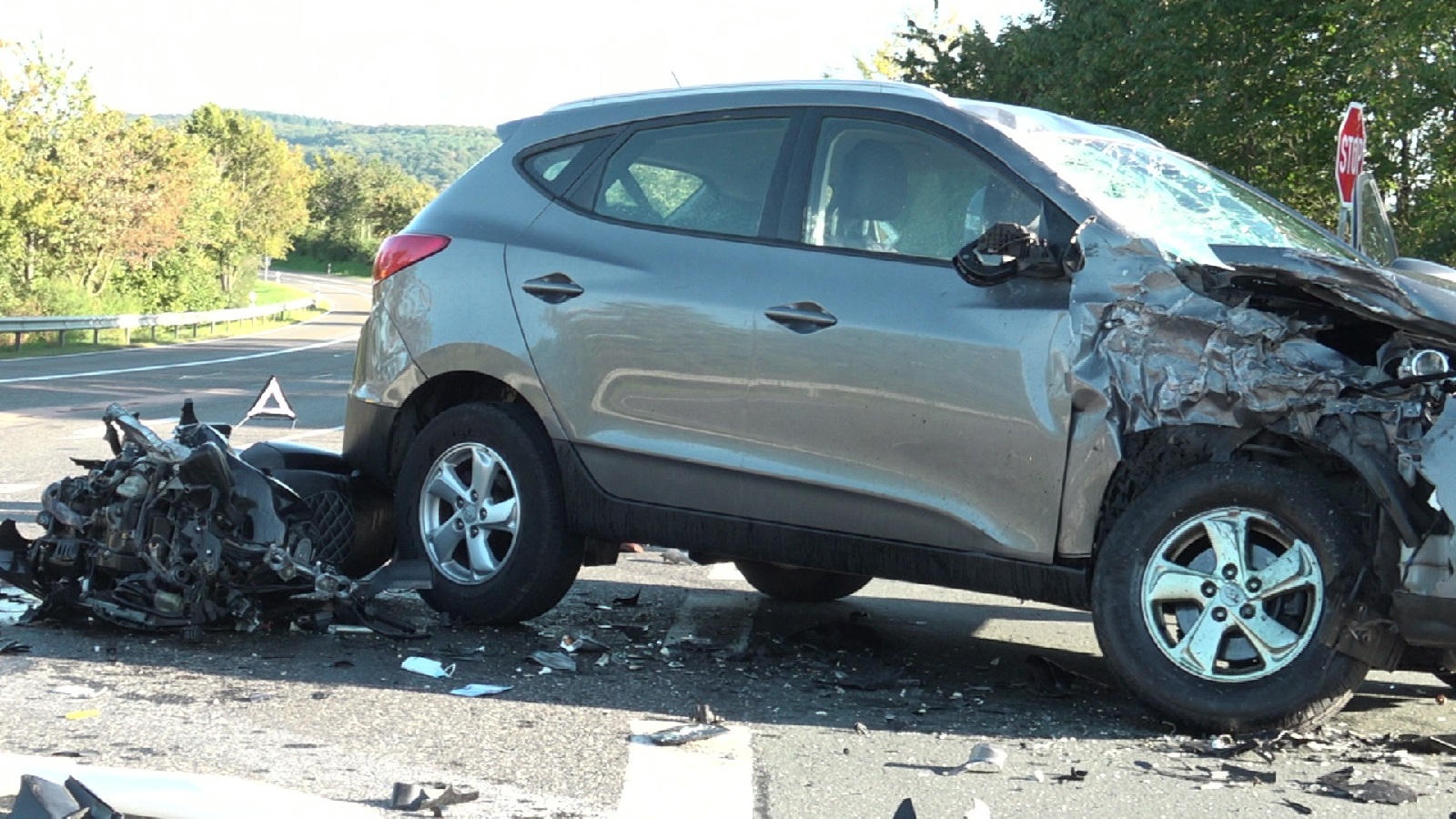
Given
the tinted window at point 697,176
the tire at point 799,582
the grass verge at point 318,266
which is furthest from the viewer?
the grass verge at point 318,266

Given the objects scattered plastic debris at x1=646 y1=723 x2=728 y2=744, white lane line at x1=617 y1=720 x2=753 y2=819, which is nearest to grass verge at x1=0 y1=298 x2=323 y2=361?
scattered plastic debris at x1=646 y1=723 x2=728 y2=744

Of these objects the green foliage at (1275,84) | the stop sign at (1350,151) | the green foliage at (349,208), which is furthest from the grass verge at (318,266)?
the stop sign at (1350,151)

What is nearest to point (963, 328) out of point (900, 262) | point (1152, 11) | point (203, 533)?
point (900, 262)

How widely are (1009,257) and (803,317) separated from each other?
0.70 m

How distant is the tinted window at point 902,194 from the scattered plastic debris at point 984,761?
150cm

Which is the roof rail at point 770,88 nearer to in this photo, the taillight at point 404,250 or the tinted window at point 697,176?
the tinted window at point 697,176

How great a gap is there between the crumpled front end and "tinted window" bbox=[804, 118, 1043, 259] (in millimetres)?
378

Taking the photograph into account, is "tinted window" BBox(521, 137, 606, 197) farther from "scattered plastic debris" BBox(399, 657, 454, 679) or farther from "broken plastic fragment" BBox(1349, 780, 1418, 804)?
"broken plastic fragment" BBox(1349, 780, 1418, 804)

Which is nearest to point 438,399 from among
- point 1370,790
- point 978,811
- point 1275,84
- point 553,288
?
point 553,288

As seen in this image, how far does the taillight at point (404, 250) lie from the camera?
6.32 m

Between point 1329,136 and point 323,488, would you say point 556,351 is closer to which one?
point 323,488

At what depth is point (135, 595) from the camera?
19.2 ft

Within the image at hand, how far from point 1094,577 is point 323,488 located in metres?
2.95

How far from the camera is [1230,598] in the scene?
4840mm
